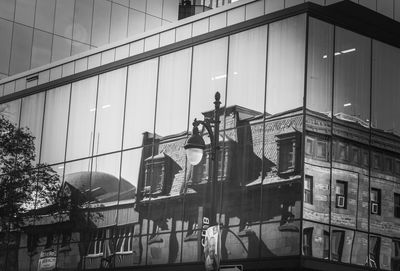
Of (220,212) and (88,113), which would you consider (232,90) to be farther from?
(88,113)

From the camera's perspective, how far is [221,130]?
1405 inches

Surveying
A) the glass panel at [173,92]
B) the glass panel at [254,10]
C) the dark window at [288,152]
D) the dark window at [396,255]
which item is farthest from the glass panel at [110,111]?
the dark window at [396,255]

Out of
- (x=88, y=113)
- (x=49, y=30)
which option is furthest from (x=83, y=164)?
(x=49, y=30)

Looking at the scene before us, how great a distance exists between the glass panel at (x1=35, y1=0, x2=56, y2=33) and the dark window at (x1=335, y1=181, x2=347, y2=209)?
37.2 m

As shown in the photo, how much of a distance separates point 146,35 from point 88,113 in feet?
16.2

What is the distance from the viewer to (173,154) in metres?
37.8

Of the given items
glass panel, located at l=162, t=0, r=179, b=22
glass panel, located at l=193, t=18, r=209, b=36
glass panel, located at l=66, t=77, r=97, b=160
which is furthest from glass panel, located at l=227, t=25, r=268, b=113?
glass panel, located at l=162, t=0, r=179, b=22

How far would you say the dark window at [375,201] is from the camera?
3378 centimetres

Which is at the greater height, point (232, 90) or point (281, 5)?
point (281, 5)

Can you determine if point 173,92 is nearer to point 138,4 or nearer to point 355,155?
point 355,155

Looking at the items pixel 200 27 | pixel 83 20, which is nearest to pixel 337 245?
pixel 200 27

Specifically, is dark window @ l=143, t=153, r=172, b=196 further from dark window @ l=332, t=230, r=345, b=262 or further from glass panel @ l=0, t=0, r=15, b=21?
glass panel @ l=0, t=0, r=15, b=21

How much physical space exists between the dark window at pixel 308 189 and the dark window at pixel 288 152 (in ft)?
1.93

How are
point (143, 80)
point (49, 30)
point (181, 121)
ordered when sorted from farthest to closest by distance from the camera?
point (49, 30)
point (143, 80)
point (181, 121)
